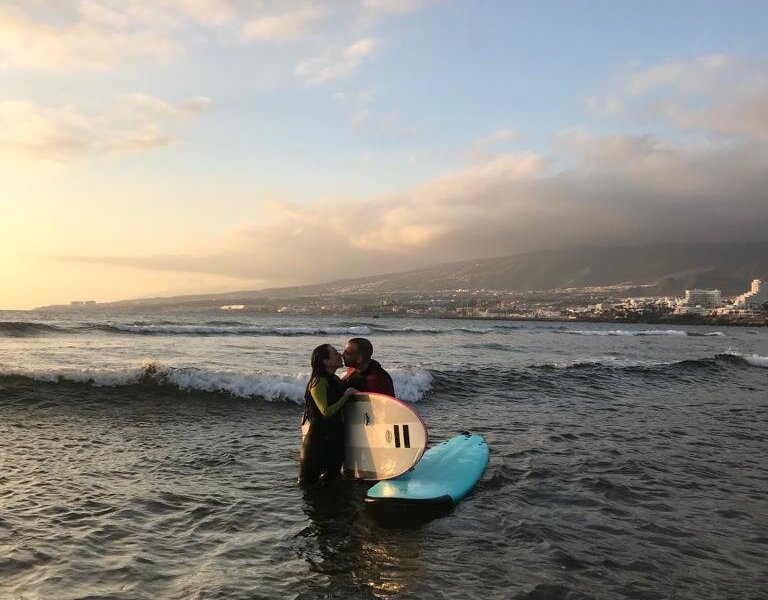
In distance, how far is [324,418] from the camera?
827 centimetres

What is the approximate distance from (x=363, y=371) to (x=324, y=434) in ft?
3.58

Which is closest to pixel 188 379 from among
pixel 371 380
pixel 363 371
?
pixel 363 371

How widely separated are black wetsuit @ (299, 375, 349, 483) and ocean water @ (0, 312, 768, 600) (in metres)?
0.29

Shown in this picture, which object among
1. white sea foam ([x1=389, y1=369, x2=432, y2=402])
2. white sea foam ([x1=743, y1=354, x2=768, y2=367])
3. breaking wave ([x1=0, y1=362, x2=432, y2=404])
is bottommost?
white sea foam ([x1=743, y1=354, x2=768, y2=367])

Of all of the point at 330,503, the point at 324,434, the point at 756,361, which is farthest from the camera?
the point at 756,361

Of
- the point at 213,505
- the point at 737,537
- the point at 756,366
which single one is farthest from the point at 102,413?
the point at 756,366

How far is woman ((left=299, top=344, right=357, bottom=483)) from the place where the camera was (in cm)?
812

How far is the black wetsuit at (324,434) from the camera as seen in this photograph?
26.8 ft

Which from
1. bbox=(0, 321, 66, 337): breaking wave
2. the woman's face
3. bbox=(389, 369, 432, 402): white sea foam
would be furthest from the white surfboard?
bbox=(0, 321, 66, 337): breaking wave

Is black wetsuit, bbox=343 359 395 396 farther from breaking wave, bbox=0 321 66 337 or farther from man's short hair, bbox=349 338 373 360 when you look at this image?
breaking wave, bbox=0 321 66 337

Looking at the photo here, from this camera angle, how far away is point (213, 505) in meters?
7.65

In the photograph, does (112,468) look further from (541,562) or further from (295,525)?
(541,562)

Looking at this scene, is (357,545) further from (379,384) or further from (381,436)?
(379,384)

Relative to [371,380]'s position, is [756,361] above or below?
below
